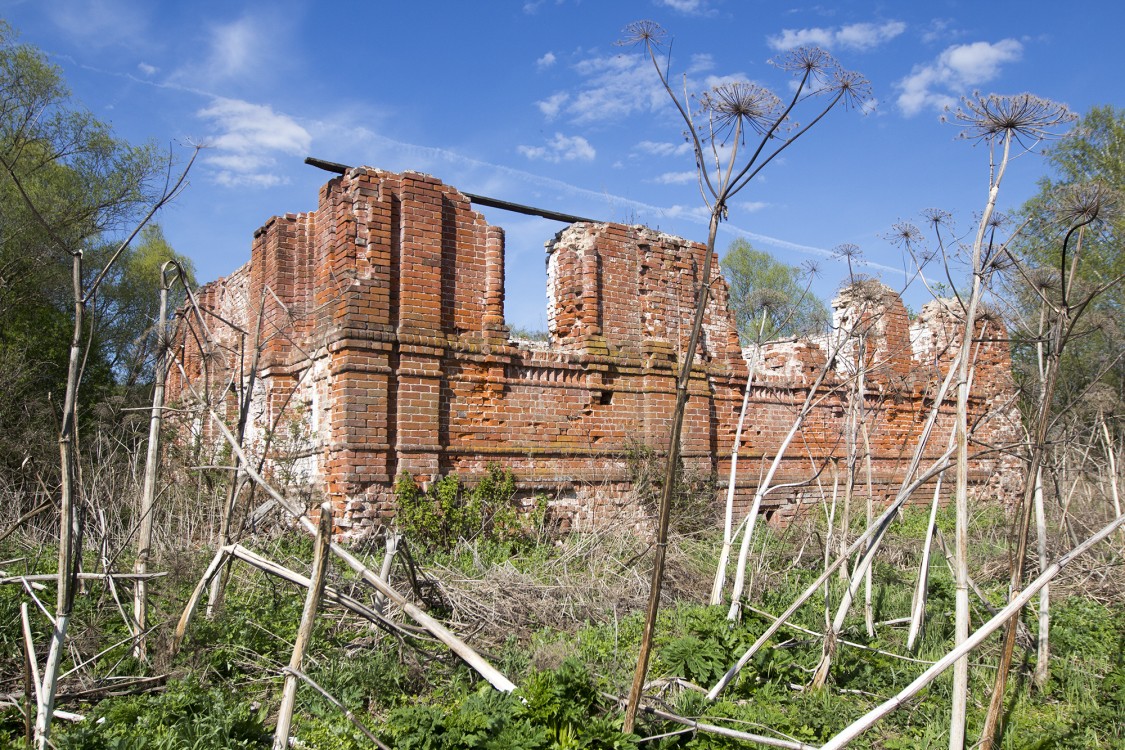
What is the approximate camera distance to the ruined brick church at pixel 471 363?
7.84m

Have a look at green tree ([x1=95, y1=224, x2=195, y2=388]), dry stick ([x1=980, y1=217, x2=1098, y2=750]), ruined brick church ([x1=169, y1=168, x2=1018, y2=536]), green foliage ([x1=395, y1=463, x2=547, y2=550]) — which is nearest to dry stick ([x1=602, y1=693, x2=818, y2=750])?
dry stick ([x1=980, y1=217, x2=1098, y2=750])

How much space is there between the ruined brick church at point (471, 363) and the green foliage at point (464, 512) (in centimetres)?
16

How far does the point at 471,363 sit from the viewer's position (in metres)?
8.61

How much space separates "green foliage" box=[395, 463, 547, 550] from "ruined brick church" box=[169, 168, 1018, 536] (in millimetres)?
155

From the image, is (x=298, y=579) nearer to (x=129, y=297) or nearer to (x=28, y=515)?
(x=28, y=515)

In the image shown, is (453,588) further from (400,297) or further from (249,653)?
(400,297)

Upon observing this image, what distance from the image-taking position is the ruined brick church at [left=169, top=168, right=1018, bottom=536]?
25.7ft

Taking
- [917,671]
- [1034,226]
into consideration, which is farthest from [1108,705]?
[1034,226]

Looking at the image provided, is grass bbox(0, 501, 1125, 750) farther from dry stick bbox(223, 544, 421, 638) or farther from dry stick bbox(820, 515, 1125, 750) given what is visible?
dry stick bbox(820, 515, 1125, 750)

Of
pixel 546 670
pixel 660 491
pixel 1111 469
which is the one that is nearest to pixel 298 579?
pixel 546 670

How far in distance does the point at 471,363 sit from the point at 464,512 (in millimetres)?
1646

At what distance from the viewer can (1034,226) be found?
15.3 ft

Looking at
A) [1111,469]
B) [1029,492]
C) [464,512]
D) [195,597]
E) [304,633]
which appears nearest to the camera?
[304,633]

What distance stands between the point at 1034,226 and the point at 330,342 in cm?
622
